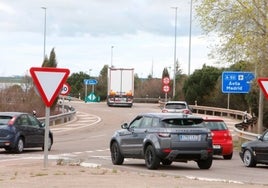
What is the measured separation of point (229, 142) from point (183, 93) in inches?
2037

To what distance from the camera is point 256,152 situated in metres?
21.3

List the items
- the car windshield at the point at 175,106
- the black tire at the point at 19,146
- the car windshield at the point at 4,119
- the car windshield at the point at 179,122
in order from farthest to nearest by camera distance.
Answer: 1. the car windshield at the point at 175,106
2. the car windshield at the point at 4,119
3. the black tire at the point at 19,146
4. the car windshield at the point at 179,122

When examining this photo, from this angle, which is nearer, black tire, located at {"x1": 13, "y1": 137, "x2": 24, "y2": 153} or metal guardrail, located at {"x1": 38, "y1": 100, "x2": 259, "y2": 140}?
black tire, located at {"x1": 13, "y1": 137, "x2": 24, "y2": 153}

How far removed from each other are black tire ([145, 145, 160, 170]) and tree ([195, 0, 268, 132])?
10720 millimetres

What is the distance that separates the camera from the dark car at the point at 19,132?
2503 centimetres

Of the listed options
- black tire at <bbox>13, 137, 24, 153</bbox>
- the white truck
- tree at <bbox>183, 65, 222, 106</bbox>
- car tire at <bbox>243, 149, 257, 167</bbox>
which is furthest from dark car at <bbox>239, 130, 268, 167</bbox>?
tree at <bbox>183, 65, 222, 106</bbox>

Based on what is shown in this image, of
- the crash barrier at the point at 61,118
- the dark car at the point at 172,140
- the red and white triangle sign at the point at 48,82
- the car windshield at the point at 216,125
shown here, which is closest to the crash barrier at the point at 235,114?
the crash barrier at the point at 61,118

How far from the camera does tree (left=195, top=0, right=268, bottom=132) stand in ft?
94.9

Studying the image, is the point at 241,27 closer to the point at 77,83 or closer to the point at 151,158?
the point at 151,158

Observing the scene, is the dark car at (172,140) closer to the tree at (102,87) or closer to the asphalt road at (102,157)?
the asphalt road at (102,157)

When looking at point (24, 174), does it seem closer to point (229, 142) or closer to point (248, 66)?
point (229, 142)

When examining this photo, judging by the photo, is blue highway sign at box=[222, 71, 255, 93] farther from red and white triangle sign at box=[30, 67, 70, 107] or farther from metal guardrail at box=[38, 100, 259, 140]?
red and white triangle sign at box=[30, 67, 70, 107]

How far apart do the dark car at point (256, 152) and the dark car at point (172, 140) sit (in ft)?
6.92

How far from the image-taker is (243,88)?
3688 centimetres
